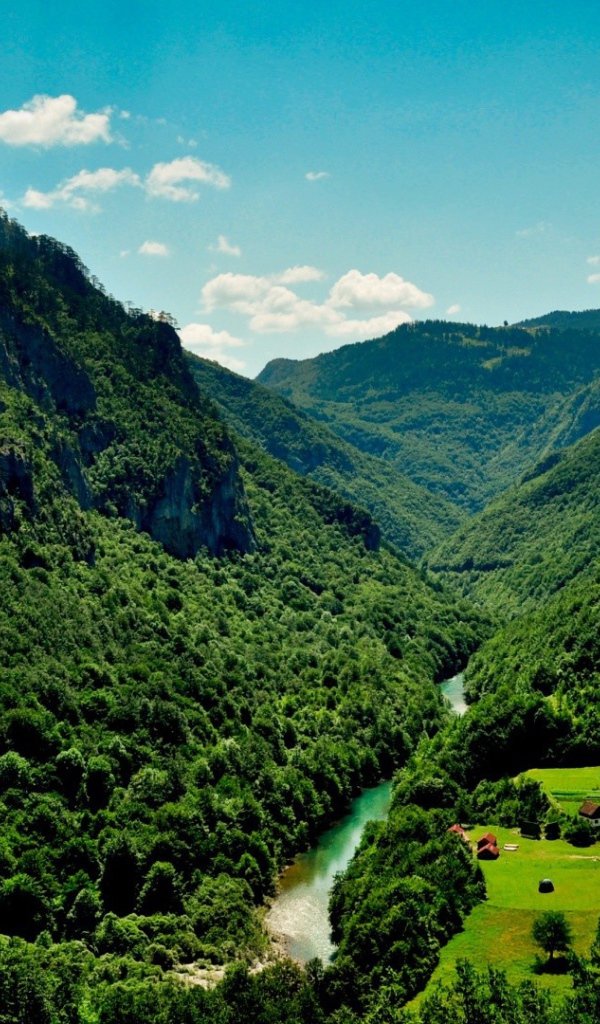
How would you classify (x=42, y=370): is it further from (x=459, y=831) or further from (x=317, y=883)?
(x=459, y=831)

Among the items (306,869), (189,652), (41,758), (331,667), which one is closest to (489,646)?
(331,667)

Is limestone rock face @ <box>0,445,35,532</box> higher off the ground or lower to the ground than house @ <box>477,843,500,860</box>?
higher

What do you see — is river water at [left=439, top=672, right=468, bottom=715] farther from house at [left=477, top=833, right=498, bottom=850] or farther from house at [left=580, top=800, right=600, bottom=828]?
house at [left=477, top=833, right=498, bottom=850]

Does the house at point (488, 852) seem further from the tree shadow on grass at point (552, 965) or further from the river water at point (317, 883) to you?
the tree shadow on grass at point (552, 965)

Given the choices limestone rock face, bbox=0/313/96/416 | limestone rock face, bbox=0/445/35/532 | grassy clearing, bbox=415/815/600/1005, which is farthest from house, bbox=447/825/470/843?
limestone rock face, bbox=0/313/96/416

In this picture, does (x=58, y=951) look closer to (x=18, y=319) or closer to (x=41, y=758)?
(x=41, y=758)

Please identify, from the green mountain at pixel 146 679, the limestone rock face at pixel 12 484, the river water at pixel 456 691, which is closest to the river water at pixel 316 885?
the green mountain at pixel 146 679

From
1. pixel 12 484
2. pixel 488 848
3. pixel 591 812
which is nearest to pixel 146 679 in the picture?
pixel 12 484
